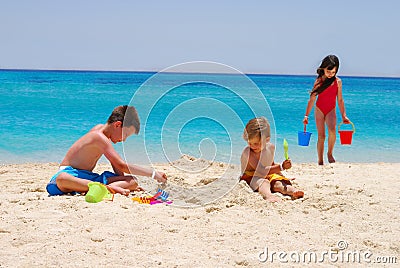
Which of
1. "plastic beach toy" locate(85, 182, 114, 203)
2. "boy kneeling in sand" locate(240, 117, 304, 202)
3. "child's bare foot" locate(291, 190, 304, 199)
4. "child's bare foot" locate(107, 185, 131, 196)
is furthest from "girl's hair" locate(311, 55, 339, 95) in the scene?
"plastic beach toy" locate(85, 182, 114, 203)

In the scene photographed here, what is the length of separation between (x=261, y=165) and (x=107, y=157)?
1583mm

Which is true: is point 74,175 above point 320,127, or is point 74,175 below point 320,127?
below

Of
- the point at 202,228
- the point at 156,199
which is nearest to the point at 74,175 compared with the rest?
the point at 156,199

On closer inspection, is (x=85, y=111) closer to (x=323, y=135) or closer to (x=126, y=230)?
(x=323, y=135)

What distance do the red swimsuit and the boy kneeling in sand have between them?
2.31 metres

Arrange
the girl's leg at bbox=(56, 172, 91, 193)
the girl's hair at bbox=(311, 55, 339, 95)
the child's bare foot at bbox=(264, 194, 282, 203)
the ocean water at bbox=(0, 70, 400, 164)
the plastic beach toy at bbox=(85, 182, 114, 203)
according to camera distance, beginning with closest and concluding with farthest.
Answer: the plastic beach toy at bbox=(85, 182, 114, 203), the child's bare foot at bbox=(264, 194, 282, 203), the girl's leg at bbox=(56, 172, 91, 193), the girl's hair at bbox=(311, 55, 339, 95), the ocean water at bbox=(0, 70, 400, 164)

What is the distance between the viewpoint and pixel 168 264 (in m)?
2.88

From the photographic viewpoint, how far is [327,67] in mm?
6535

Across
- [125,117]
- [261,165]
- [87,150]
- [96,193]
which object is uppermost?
[125,117]

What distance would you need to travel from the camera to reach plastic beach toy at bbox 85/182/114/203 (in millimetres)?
4156

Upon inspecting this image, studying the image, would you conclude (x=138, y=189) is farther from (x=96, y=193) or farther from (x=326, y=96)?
(x=326, y=96)

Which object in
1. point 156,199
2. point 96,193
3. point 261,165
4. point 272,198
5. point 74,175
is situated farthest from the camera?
point 261,165

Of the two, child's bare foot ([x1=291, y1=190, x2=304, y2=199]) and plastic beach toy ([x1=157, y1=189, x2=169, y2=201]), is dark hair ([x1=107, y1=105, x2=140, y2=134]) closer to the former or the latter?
plastic beach toy ([x1=157, y1=189, x2=169, y2=201])

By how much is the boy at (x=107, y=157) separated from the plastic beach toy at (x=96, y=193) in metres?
0.18
